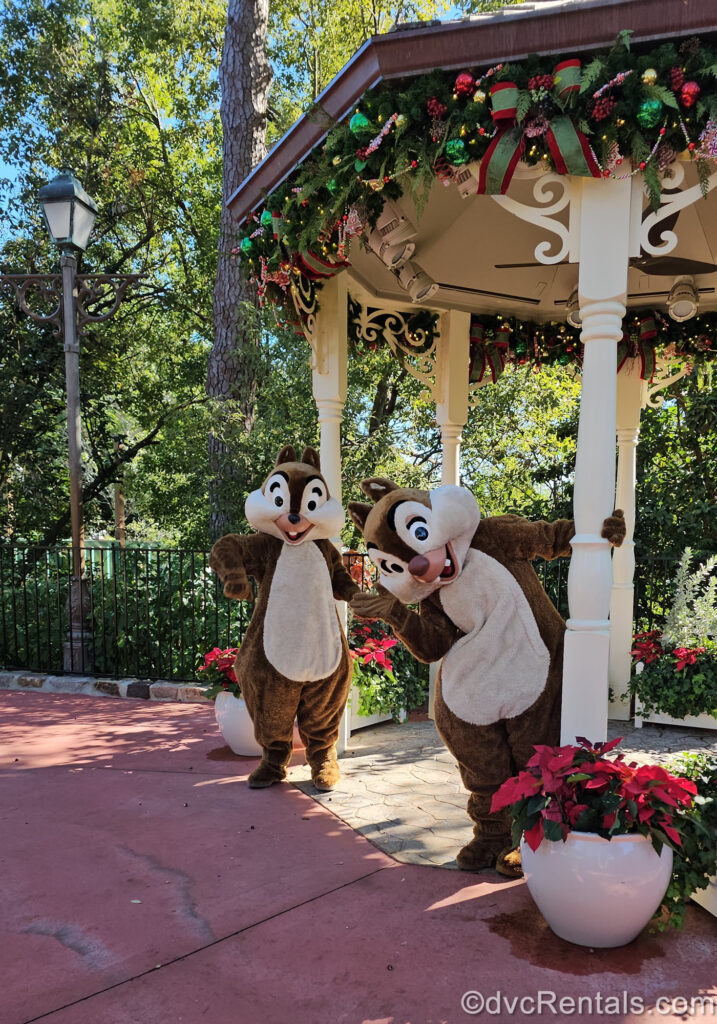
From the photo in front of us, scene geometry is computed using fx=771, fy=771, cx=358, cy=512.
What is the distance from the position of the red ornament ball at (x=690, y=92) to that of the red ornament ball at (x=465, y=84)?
79 cm

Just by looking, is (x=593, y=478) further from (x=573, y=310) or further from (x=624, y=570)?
(x=624, y=570)

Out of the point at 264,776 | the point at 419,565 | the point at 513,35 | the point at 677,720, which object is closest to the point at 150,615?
the point at 264,776

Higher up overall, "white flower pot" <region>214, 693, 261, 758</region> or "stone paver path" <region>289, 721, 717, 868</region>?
"white flower pot" <region>214, 693, 261, 758</region>

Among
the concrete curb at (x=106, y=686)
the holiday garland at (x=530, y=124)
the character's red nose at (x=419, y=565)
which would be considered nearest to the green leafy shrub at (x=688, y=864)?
the character's red nose at (x=419, y=565)

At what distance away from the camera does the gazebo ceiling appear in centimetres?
477

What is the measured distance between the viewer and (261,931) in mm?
3105

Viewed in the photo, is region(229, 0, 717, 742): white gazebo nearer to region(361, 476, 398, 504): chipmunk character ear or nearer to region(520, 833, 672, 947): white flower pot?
region(520, 833, 672, 947): white flower pot

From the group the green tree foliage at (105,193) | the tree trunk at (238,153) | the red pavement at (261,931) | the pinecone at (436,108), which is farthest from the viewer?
the green tree foliage at (105,193)

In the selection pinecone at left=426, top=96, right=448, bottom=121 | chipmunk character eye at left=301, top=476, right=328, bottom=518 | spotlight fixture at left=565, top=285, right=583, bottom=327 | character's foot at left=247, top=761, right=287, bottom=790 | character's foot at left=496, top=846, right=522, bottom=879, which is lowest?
character's foot at left=247, top=761, right=287, bottom=790

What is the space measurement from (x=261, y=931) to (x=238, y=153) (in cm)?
951

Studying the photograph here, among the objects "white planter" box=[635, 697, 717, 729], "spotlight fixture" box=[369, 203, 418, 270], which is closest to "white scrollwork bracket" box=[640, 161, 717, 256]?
"spotlight fixture" box=[369, 203, 418, 270]

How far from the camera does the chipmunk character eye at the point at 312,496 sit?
4602mm

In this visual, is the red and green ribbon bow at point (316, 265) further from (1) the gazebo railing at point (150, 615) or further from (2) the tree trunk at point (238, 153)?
(2) the tree trunk at point (238, 153)

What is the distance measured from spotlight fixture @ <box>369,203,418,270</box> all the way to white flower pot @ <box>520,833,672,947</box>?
288 cm
